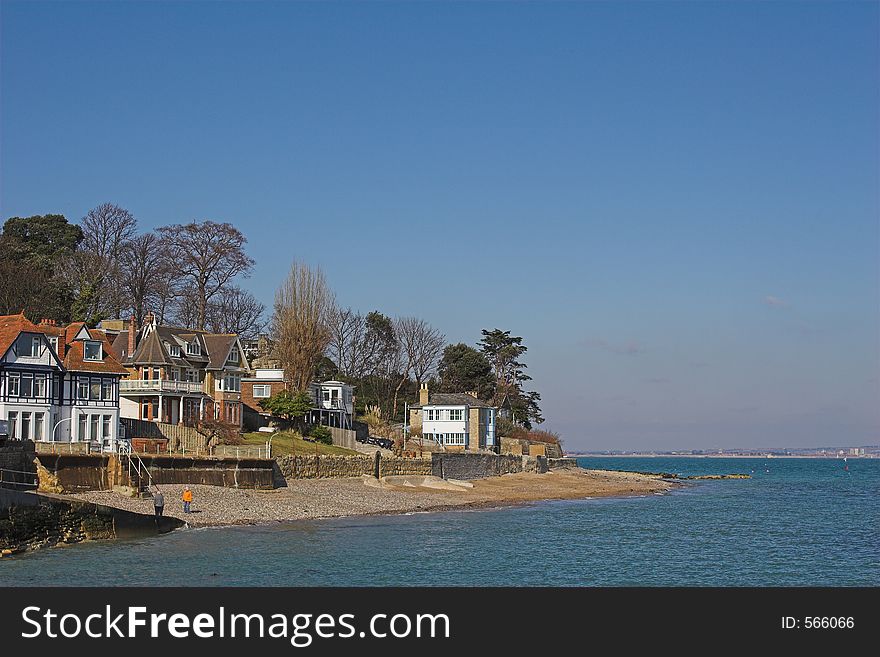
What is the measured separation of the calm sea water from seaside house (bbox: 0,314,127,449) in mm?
15242

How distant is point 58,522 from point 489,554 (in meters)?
18.0

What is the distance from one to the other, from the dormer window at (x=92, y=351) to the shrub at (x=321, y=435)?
67.6ft

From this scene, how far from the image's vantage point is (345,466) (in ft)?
230

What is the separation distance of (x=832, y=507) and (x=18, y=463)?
195 ft

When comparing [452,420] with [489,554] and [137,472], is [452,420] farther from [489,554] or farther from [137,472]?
[489,554]

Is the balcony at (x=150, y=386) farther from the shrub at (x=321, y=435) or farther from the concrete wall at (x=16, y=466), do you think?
the concrete wall at (x=16, y=466)

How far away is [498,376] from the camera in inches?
4911

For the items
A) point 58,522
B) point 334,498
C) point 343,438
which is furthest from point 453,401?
point 58,522

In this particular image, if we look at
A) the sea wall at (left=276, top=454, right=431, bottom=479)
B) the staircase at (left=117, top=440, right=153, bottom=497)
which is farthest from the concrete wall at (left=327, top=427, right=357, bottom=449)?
the staircase at (left=117, top=440, right=153, bottom=497)

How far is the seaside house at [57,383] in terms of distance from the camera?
55.3 meters
